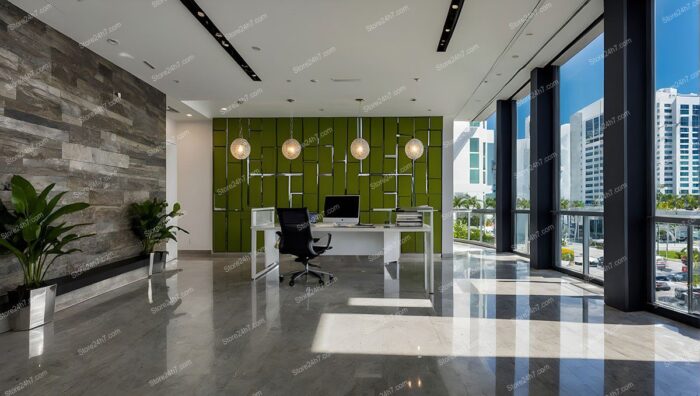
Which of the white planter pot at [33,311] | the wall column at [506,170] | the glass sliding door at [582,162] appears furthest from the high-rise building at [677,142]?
the white planter pot at [33,311]

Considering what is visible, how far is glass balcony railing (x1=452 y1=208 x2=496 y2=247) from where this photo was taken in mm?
9180

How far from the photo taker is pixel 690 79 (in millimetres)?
3445

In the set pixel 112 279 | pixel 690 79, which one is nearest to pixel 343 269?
pixel 112 279

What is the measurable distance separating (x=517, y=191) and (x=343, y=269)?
4.23 meters

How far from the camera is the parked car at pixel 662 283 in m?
3.70

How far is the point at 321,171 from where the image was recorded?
8148 millimetres

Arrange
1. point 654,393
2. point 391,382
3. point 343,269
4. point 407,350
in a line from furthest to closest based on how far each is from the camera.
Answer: point 343,269, point 407,350, point 391,382, point 654,393

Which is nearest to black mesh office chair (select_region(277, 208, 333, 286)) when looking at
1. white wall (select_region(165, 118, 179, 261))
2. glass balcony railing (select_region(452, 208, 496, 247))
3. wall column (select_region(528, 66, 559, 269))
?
white wall (select_region(165, 118, 179, 261))

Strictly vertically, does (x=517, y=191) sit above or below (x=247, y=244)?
above

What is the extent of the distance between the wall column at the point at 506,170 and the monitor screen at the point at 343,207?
410 cm

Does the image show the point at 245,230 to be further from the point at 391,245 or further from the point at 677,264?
the point at 677,264

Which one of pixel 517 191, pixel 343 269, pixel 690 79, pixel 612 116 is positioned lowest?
pixel 343 269

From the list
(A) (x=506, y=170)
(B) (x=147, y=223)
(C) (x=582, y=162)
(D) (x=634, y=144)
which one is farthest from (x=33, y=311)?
(A) (x=506, y=170)

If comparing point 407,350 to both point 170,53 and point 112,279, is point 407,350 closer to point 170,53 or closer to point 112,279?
point 112,279
